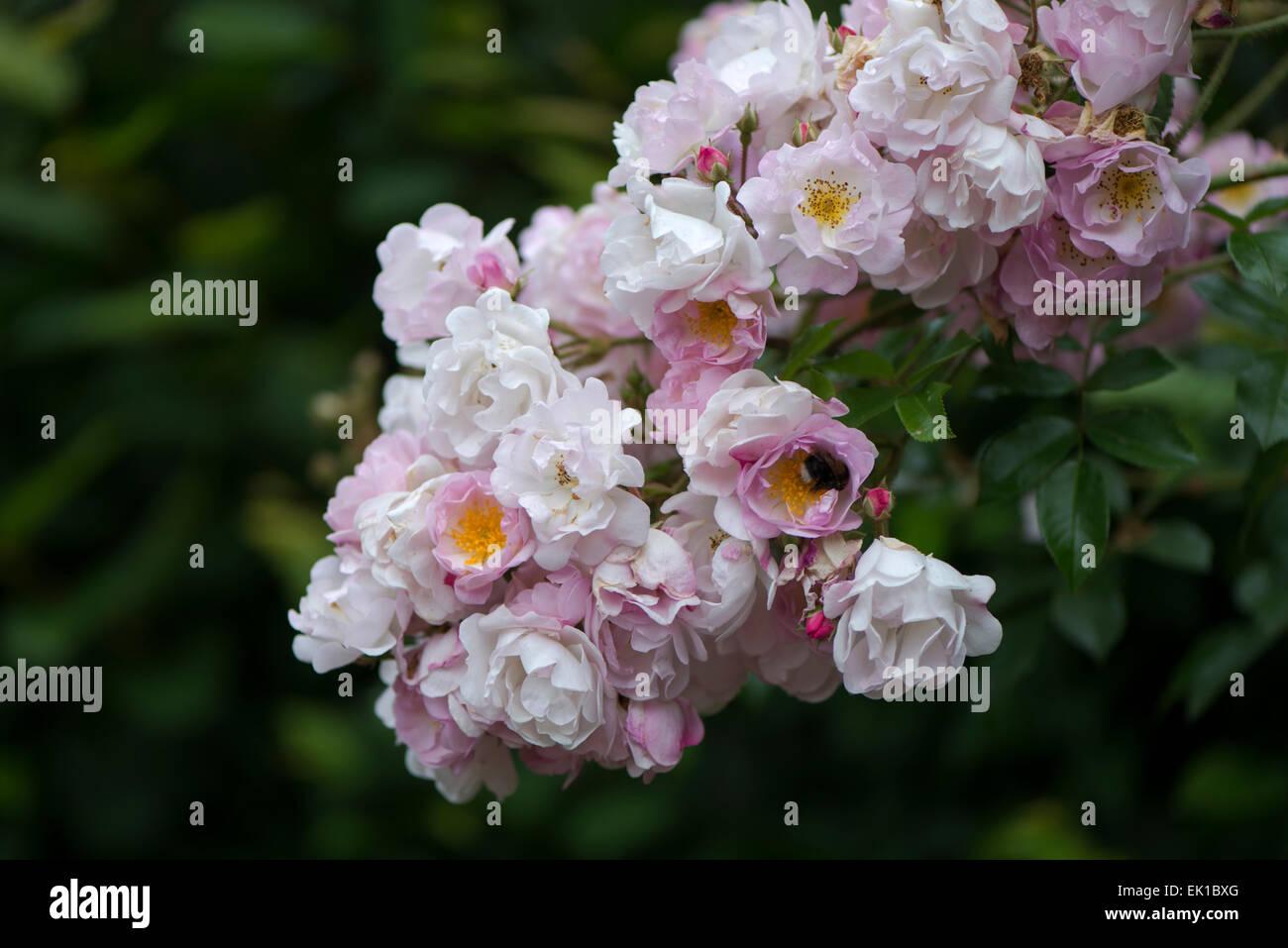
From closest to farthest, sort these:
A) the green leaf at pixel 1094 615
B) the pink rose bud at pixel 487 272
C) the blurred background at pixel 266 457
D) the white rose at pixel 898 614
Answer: the white rose at pixel 898 614, the pink rose bud at pixel 487 272, the green leaf at pixel 1094 615, the blurred background at pixel 266 457

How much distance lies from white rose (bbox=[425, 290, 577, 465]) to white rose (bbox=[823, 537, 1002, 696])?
262mm

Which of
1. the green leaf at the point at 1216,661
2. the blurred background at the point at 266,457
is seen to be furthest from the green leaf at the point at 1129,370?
the blurred background at the point at 266,457

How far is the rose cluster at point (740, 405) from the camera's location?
0.85 meters

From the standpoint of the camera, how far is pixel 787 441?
841mm

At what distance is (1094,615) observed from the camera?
1.29 metres

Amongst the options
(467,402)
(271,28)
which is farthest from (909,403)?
(271,28)

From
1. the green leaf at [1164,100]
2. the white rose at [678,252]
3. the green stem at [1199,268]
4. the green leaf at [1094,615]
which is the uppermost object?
the green leaf at [1164,100]

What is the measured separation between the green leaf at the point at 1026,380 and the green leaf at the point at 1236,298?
0.18m

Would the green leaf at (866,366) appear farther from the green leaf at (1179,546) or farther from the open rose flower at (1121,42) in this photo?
the green leaf at (1179,546)

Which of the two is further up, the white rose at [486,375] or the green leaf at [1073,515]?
the white rose at [486,375]

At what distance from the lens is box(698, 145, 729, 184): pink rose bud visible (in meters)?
0.91

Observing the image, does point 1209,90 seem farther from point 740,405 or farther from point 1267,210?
point 740,405

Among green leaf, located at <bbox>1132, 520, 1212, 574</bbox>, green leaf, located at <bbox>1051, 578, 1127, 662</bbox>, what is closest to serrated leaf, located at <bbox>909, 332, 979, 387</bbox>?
green leaf, located at <bbox>1051, 578, 1127, 662</bbox>

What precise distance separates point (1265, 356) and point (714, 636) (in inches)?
22.3
